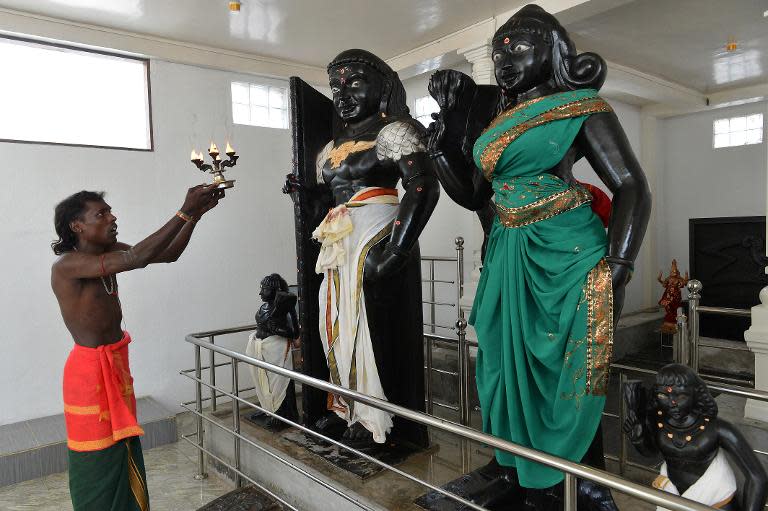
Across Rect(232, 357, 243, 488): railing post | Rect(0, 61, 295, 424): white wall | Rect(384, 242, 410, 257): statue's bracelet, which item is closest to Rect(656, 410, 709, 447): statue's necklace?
Rect(384, 242, 410, 257): statue's bracelet

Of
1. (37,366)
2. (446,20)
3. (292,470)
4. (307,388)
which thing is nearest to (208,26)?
(446,20)

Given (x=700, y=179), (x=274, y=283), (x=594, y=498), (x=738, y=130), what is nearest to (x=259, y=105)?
(x=274, y=283)

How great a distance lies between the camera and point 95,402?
7.66ft

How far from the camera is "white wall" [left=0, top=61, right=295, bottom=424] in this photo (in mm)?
4375

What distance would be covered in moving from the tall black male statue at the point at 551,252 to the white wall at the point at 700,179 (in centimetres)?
671

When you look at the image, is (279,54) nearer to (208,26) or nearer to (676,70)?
(208,26)

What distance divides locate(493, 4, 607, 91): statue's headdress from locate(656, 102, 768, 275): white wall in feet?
21.9

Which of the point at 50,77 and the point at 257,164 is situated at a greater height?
the point at 50,77

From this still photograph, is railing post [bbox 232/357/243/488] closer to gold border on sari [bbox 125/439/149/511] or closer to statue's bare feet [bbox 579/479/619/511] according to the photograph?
gold border on sari [bbox 125/439/149/511]

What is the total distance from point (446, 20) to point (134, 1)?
7.84 ft

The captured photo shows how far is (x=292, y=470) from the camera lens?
2625mm

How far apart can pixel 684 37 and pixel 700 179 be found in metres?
3.09

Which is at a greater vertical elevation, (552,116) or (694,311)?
(552,116)

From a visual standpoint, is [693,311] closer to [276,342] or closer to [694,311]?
[694,311]
